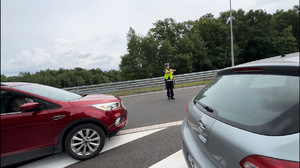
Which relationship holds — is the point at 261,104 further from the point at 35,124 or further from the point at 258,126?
the point at 35,124

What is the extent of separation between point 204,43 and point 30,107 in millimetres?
38817

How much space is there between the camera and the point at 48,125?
2598 mm

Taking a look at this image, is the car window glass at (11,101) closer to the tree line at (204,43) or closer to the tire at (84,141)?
the tire at (84,141)

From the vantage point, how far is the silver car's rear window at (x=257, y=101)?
1.11 metres

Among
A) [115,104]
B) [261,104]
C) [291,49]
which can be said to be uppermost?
[291,49]

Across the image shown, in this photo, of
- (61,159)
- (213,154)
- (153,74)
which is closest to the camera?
(213,154)

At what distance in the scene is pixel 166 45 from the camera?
3275 cm

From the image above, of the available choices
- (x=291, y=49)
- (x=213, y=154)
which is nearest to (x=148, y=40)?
(x=213, y=154)

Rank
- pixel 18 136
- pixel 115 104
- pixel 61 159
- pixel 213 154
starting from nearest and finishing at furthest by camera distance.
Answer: pixel 213 154 → pixel 18 136 → pixel 61 159 → pixel 115 104

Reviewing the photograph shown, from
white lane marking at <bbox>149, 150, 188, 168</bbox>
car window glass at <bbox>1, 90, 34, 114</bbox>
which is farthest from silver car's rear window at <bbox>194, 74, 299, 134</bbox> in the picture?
car window glass at <bbox>1, 90, 34, 114</bbox>

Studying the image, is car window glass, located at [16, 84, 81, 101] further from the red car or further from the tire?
the tire

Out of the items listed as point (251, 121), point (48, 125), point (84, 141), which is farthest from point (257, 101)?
point (48, 125)

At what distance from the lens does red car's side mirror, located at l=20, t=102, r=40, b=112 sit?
2.40m

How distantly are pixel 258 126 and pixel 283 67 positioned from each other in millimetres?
502
